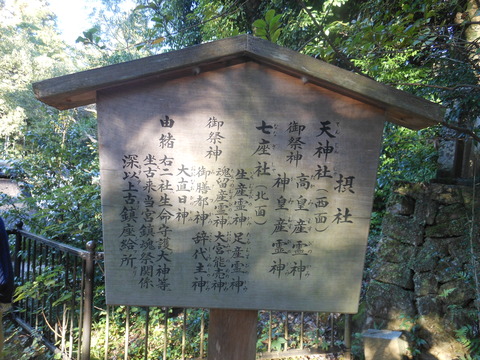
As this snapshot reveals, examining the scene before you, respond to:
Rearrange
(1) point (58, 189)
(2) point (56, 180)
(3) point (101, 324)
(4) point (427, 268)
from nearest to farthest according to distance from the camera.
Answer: (4) point (427, 268) < (3) point (101, 324) < (1) point (58, 189) < (2) point (56, 180)

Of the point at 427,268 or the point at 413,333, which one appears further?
the point at 427,268

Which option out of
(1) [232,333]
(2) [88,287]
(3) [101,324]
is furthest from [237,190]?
(3) [101,324]

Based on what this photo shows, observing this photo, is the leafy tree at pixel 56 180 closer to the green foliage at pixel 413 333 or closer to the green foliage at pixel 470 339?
the green foliage at pixel 413 333

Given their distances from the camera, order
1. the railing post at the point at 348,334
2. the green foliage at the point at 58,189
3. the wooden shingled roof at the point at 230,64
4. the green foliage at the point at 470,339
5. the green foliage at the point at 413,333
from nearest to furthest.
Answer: the wooden shingled roof at the point at 230,64 → the green foliage at the point at 470,339 → the railing post at the point at 348,334 → the green foliage at the point at 413,333 → the green foliage at the point at 58,189

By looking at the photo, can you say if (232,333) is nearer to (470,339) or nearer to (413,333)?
(413,333)

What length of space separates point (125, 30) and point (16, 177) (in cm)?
1772

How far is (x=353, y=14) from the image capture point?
608 cm

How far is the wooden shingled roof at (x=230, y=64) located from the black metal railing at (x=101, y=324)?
1.69 m

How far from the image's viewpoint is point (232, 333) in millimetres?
1969

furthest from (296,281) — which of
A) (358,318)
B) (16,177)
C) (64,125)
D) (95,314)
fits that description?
(64,125)

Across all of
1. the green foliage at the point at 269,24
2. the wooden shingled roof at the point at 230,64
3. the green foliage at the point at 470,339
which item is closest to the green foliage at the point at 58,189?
the wooden shingled roof at the point at 230,64

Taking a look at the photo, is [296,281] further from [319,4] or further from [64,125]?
[319,4]

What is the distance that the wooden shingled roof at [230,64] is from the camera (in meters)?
1.55

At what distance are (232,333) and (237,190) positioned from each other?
36.3 inches
